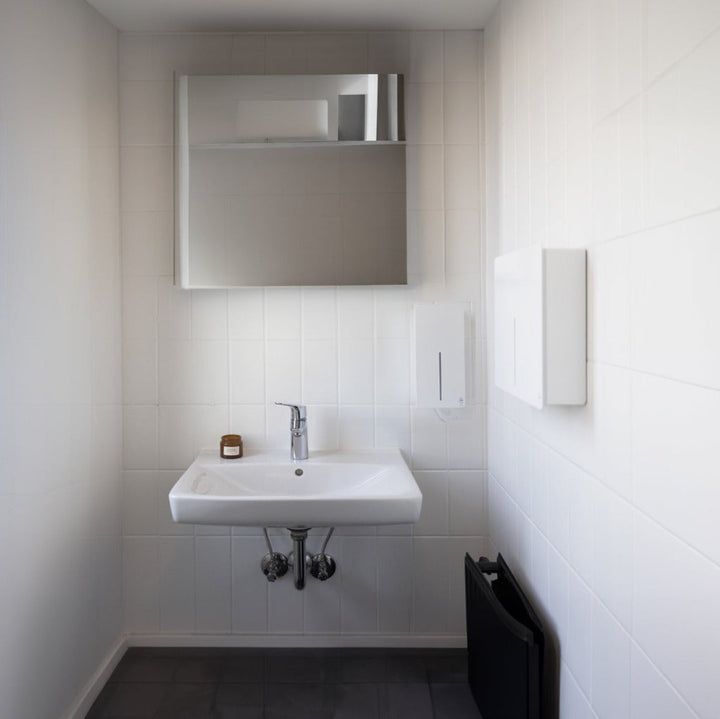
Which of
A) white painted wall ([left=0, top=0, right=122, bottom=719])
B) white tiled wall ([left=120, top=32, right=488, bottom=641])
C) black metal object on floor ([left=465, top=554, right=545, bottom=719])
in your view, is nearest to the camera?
black metal object on floor ([left=465, top=554, right=545, bottom=719])

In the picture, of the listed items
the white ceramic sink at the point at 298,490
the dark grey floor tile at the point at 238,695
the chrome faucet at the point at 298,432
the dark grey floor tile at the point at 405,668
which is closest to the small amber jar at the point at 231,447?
the white ceramic sink at the point at 298,490

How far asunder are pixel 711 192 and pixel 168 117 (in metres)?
1.81

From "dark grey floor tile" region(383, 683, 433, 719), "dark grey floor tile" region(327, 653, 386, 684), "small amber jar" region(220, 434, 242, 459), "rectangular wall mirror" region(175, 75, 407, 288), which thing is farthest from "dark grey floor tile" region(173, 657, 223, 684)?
"rectangular wall mirror" region(175, 75, 407, 288)

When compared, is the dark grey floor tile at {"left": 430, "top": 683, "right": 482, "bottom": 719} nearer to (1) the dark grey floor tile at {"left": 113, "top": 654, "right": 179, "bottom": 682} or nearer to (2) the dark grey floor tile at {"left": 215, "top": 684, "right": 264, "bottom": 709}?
(2) the dark grey floor tile at {"left": 215, "top": 684, "right": 264, "bottom": 709}

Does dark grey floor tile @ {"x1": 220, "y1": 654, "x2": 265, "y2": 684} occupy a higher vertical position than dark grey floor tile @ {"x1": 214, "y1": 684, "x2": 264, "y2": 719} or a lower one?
higher

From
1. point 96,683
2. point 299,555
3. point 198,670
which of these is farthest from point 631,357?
point 96,683

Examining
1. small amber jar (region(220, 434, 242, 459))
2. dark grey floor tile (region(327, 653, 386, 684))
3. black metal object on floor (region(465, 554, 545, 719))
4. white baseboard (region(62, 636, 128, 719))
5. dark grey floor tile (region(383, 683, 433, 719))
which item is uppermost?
small amber jar (region(220, 434, 242, 459))

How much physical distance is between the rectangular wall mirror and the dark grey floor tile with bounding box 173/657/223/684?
1253 millimetres

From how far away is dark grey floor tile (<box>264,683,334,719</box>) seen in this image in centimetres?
188

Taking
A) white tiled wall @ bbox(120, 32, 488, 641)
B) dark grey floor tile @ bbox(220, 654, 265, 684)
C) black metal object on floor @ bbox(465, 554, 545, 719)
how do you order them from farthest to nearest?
white tiled wall @ bbox(120, 32, 488, 641) → dark grey floor tile @ bbox(220, 654, 265, 684) → black metal object on floor @ bbox(465, 554, 545, 719)

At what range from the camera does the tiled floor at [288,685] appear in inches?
74.8

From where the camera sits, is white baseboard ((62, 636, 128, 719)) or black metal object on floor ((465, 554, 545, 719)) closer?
black metal object on floor ((465, 554, 545, 719))

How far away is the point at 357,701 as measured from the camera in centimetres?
195

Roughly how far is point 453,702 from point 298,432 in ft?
3.12
